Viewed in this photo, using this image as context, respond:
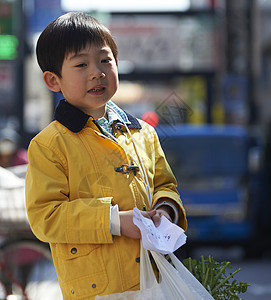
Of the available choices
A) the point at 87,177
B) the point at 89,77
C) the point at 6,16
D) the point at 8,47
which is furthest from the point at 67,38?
the point at 6,16

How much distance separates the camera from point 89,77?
7.46ft

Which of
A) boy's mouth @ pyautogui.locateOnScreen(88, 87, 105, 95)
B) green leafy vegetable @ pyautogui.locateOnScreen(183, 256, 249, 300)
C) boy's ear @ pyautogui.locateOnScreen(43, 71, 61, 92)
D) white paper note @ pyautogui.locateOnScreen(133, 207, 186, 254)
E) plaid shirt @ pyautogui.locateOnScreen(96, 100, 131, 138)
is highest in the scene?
boy's ear @ pyautogui.locateOnScreen(43, 71, 61, 92)

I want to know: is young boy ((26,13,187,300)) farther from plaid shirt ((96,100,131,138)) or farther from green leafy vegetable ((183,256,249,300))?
green leafy vegetable ((183,256,249,300))

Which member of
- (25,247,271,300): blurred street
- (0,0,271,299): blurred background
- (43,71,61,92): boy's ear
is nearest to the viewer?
(43,71,61,92): boy's ear

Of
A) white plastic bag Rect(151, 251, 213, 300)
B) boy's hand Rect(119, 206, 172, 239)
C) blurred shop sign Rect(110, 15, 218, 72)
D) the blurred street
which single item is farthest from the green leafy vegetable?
blurred shop sign Rect(110, 15, 218, 72)

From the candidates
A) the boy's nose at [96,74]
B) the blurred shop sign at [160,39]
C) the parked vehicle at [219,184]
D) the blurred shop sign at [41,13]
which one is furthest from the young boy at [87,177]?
the blurred shop sign at [160,39]

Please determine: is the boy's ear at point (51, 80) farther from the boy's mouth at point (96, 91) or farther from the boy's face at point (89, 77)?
the boy's mouth at point (96, 91)

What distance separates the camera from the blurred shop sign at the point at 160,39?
18.6 meters

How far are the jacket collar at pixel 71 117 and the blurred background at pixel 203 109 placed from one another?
44 centimetres

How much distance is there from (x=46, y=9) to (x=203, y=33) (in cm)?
628

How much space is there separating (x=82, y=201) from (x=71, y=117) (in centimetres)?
29

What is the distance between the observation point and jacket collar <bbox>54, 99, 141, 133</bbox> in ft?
7.50

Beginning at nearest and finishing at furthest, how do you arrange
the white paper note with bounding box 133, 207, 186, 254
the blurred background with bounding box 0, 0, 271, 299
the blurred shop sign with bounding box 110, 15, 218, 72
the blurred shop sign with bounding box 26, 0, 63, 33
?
Result: 1. the white paper note with bounding box 133, 207, 186, 254
2. the blurred background with bounding box 0, 0, 271, 299
3. the blurred shop sign with bounding box 26, 0, 63, 33
4. the blurred shop sign with bounding box 110, 15, 218, 72

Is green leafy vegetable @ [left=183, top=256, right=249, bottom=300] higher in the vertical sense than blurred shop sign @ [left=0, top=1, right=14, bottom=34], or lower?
lower
